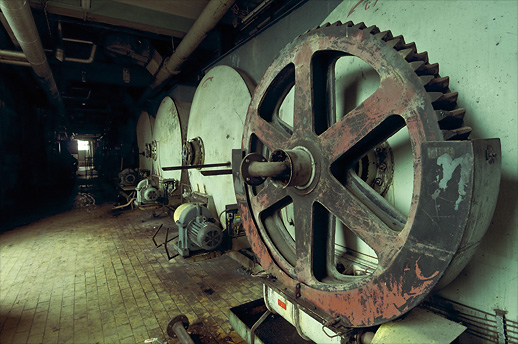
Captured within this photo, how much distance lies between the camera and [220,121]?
12.6 feet

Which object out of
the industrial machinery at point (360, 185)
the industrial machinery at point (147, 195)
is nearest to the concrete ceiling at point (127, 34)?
the industrial machinery at point (360, 185)

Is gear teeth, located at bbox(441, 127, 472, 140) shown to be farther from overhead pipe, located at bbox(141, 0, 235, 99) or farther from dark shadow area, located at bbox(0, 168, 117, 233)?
dark shadow area, located at bbox(0, 168, 117, 233)

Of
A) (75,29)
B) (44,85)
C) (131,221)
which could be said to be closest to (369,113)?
(131,221)

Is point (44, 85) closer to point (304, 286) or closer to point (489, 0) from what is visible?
point (304, 286)

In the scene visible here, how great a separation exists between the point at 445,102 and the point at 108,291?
10.7ft

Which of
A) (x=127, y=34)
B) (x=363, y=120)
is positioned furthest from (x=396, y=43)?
(x=127, y=34)

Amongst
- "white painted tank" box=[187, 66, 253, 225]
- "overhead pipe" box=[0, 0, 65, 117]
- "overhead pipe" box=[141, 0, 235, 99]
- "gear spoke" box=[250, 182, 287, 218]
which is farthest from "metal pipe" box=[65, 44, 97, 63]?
"gear spoke" box=[250, 182, 287, 218]

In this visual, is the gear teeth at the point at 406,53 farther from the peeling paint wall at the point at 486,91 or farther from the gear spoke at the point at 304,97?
the gear spoke at the point at 304,97

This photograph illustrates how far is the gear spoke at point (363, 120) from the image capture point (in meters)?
1.14

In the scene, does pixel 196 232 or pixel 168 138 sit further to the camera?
pixel 168 138

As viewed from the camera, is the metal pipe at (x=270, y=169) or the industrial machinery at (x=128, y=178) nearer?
the metal pipe at (x=270, y=169)

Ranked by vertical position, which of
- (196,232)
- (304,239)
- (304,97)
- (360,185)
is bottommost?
(196,232)

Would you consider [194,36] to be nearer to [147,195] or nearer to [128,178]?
[147,195]

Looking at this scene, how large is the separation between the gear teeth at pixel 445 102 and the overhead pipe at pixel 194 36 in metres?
2.75
